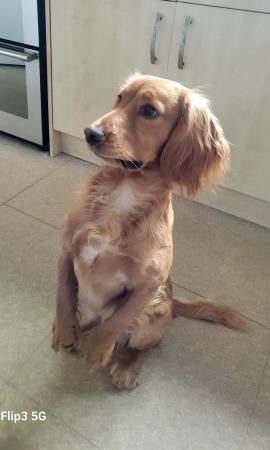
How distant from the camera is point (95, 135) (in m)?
0.80

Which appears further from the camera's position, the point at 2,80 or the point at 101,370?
the point at 2,80

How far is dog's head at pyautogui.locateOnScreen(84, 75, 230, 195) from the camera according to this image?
85 centimetres

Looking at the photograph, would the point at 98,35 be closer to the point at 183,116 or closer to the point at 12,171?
the point at 12,171

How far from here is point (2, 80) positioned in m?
2.12

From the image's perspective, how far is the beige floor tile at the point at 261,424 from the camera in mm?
1104

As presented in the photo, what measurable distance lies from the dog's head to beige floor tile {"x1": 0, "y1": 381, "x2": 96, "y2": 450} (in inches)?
29.3

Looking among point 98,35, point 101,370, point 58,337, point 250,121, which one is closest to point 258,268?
point 250,121

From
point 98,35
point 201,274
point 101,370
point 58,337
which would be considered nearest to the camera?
point 58,337

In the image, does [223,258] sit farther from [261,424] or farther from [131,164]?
[131,164]

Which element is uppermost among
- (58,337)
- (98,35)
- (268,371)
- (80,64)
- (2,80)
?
(98,35)

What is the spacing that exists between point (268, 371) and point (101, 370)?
0.57 meters

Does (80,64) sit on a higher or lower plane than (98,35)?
lower

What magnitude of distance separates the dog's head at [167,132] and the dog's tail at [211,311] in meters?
0.56

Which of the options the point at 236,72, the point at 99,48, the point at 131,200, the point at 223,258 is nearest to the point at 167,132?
the point at 131,200
